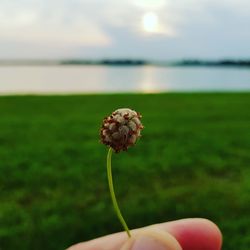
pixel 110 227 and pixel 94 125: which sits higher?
pixel 94 125

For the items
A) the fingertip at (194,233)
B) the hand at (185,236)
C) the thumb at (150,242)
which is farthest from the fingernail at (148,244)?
the fingertip at (194,233)

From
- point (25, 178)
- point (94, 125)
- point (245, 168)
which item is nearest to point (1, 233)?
point (25, 178)

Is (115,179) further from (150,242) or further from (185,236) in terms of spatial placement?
(150,242)

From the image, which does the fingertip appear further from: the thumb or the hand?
the thumb

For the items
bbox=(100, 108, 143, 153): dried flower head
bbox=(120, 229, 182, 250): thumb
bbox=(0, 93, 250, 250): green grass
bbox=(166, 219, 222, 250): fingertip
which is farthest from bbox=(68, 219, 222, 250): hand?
bbox=(0, 93, 250, 250): green grass

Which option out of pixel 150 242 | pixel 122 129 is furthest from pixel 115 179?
pixel 122 129

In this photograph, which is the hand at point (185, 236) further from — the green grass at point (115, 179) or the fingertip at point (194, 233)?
the green grass at point (115, 179)

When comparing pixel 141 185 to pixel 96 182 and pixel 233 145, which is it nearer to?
pixel 96 182
